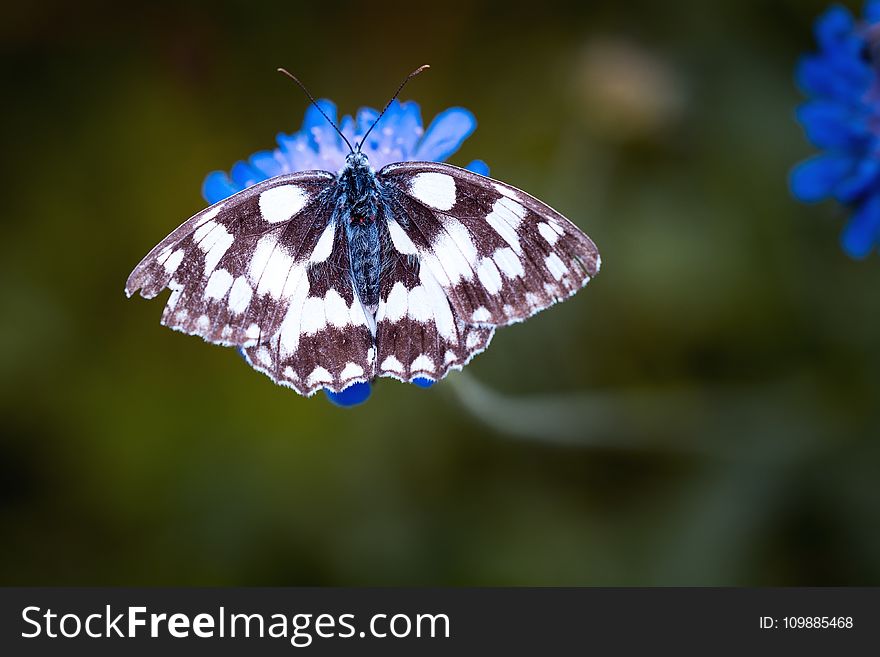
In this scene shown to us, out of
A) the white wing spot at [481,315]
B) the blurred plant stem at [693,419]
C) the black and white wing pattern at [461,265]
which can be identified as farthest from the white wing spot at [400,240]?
the blurred plant stem at [693,419]

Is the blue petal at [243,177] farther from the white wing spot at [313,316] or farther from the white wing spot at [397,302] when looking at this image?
the white wing spot at [397,302]

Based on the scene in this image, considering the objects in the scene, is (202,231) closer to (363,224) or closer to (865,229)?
(363,224)

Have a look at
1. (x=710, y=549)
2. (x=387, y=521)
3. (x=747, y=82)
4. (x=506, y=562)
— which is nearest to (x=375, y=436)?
(x=387, y=521)

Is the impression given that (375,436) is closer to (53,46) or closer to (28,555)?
(28,555)

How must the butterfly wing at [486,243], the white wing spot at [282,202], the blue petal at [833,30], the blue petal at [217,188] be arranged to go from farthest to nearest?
the blue petal at [833,30] < the blue petal at [217,188] < the white wing spot at [282,202] < the butterfly wing at [486,243]

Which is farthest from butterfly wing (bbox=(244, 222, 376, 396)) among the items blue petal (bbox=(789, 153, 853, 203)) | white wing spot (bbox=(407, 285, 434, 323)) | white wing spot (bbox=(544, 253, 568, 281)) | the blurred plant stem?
blue petal (bbox=(789, 153, 853, 203))

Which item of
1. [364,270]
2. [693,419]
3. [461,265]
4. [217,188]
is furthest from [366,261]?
[693,419]

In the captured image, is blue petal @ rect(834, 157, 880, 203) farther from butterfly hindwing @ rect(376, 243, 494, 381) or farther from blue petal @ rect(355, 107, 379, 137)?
blue petal @ rect(355, 107, 379, 137)
